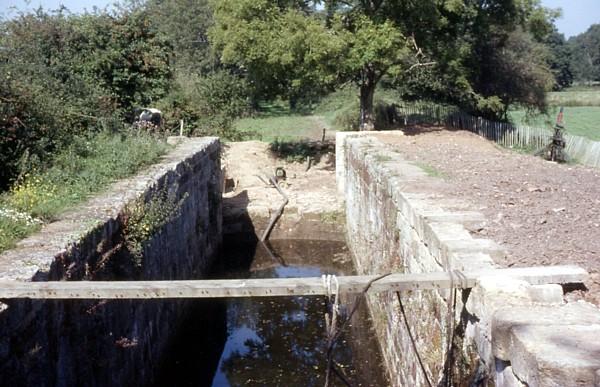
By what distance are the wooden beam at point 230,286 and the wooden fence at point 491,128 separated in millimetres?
13007

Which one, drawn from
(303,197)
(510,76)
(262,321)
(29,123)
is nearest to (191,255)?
(262,321)

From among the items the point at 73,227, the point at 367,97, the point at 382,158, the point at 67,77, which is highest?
the point at 67,77

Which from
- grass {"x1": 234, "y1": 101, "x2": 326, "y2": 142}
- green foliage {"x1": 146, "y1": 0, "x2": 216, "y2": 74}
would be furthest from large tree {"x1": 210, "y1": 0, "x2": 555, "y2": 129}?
green foliage {"x1": 146, "y1": 0, "x2": 216, "y2": 74}

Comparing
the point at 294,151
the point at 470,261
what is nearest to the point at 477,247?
the point at 470,261

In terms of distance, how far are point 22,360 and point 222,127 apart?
691 inches

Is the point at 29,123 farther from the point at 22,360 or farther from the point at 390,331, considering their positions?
the point at 390,331

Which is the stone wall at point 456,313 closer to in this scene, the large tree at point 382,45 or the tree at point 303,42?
the tree at point 303,42

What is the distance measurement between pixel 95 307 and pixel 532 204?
14.4ft

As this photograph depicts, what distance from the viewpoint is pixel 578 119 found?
39.5m

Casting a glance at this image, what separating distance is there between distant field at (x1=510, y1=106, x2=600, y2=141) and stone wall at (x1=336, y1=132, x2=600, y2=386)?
57.7 ft

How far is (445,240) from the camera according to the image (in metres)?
4.77

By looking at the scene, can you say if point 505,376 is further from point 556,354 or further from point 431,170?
point 431,170

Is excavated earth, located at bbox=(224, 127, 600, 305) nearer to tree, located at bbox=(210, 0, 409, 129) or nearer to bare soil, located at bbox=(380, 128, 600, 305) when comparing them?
bare soil, located at bbox=(380, 128, 600, 305)

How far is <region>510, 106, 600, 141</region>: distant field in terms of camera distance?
30250 mm
